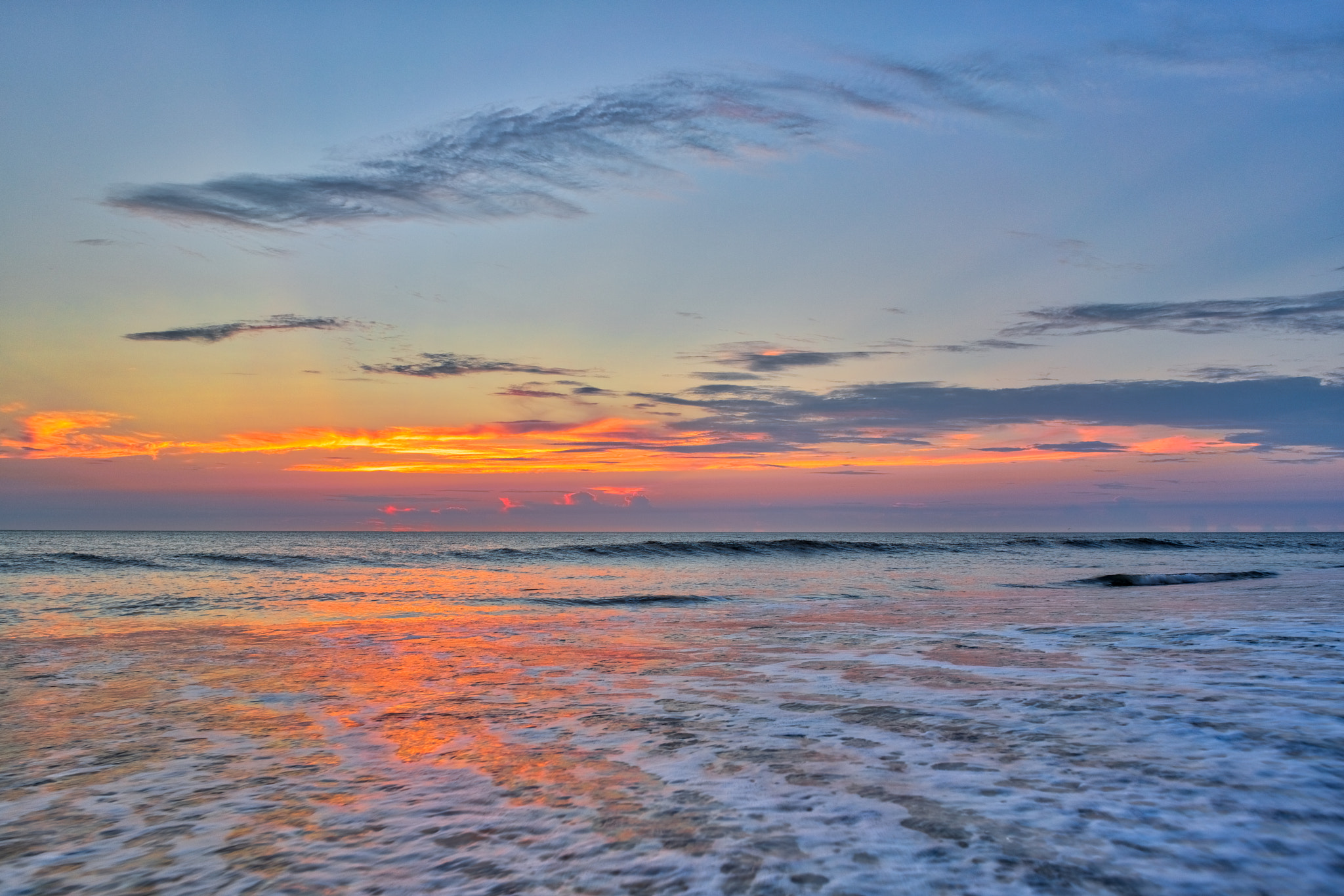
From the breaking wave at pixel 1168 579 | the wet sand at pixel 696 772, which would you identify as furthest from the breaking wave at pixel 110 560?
the breaking wave at pixel 1168 579

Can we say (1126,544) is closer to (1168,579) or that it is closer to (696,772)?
(1168,579)

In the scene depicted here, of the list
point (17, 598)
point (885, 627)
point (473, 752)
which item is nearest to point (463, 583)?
point (17, 598)

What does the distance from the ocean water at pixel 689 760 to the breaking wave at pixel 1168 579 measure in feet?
35.4

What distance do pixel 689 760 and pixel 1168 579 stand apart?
2405 cm

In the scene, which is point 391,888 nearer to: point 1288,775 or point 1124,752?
point 1124,752

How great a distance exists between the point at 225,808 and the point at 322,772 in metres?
0.68

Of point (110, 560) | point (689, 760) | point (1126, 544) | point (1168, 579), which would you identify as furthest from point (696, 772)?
point (1126, 544)

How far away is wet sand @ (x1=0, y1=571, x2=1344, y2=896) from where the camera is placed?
3.15 metres

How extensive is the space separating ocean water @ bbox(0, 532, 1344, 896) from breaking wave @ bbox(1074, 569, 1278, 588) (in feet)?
35.4

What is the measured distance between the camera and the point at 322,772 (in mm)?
4727

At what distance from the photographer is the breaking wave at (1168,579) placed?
22.8m

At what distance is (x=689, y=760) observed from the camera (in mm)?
4773

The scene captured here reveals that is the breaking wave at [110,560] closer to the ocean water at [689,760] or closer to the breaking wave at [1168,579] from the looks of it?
the ocean water at [689,760]

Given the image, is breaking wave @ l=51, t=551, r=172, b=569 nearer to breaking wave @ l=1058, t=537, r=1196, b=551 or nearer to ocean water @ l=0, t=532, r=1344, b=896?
ocean water @ l=0, t=532, r=1344, b=896
